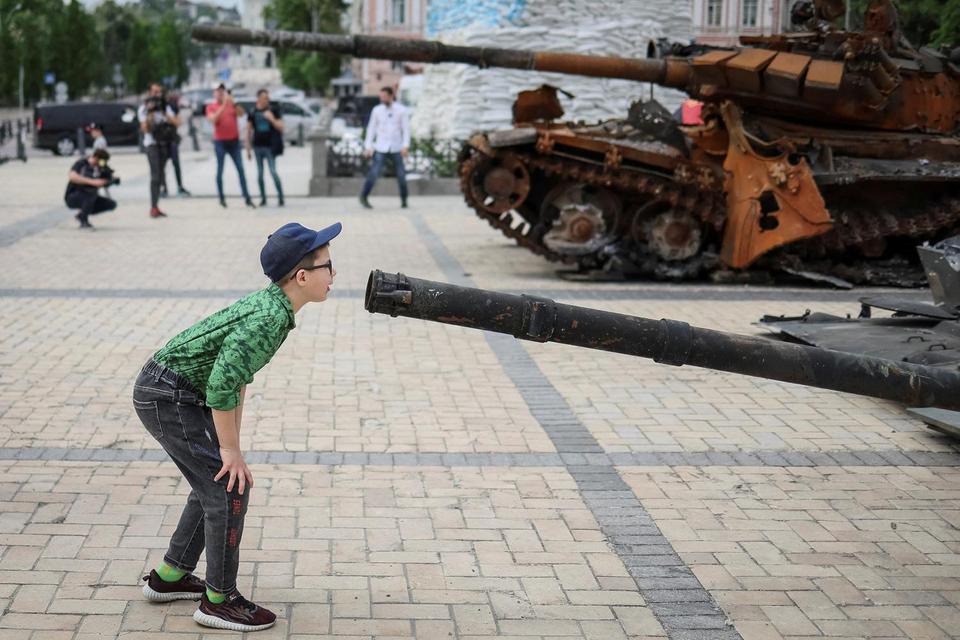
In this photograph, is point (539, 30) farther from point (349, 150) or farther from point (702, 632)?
point (702, 632)

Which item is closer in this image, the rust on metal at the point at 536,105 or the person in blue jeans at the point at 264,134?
the rust on metal at the point at 536,105

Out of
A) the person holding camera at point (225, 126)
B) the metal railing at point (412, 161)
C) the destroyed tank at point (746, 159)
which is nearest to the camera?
the destroyed tank at point (746, 159)

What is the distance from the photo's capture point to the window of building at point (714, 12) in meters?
33.0

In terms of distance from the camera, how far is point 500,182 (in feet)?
41.4

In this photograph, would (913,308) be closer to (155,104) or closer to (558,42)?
(155,104)

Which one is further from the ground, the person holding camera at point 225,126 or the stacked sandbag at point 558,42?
the stacked sandbag at point 558,42

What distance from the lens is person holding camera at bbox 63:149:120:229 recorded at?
16109 mm

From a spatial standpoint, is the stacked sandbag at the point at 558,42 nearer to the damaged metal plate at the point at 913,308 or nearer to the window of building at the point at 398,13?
the damaged metal plate at the point at 913,308

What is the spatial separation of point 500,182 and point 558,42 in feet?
43.5

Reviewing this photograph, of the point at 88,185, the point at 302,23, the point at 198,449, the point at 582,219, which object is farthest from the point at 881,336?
the point at 302,23

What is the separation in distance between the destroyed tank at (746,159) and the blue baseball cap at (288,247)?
745 centimetres

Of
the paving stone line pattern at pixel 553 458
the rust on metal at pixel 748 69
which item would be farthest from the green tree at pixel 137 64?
the paving stone line pattern at pixel 553 458

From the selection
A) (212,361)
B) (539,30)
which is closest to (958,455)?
(212,361)

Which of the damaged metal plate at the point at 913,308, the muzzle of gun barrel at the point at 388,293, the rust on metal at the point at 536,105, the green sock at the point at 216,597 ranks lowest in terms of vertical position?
the green sock at the point at 216,597
